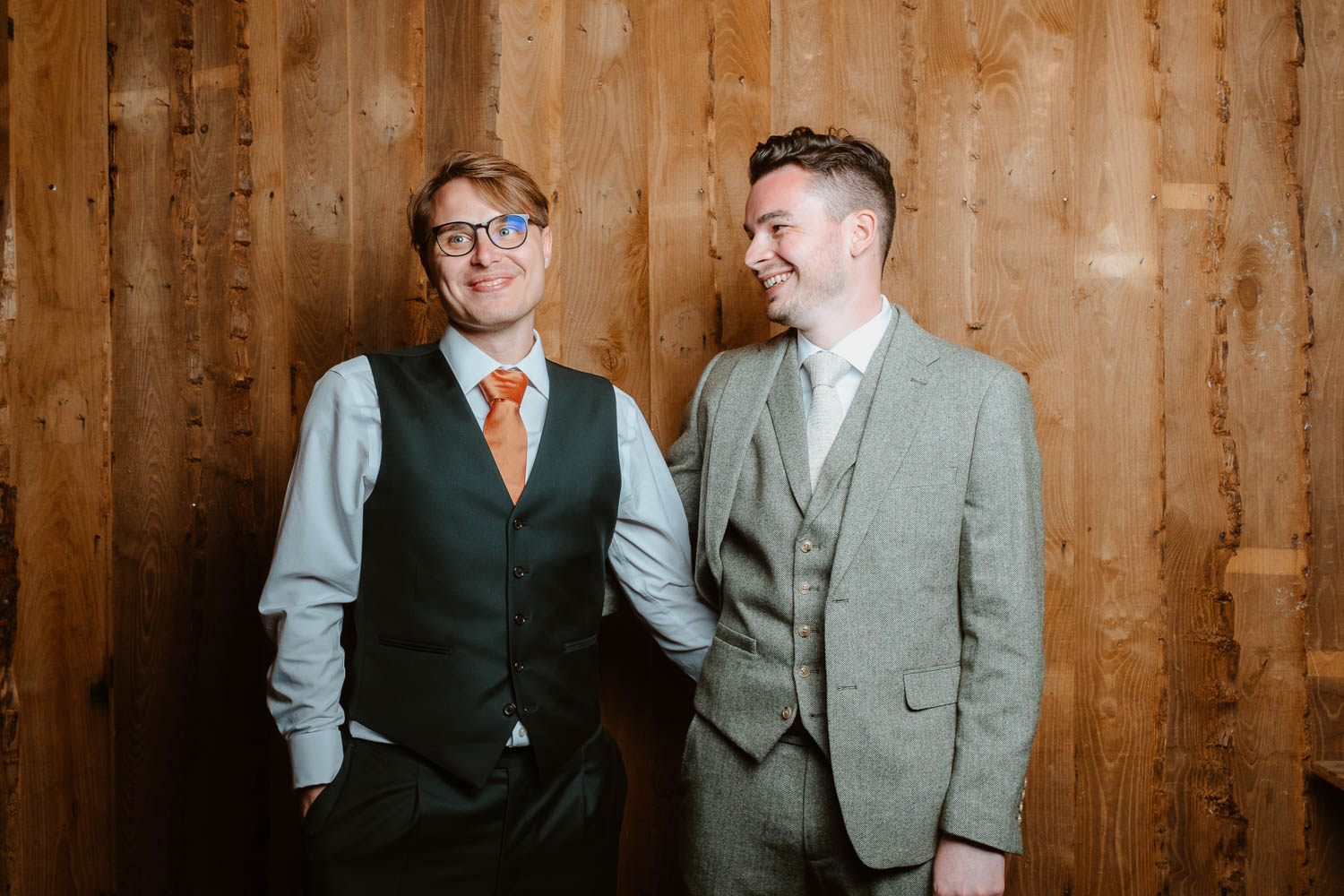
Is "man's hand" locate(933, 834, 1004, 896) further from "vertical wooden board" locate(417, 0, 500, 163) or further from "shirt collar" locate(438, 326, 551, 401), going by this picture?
"vertical wooden board" locate(417, 0, 500, 163)

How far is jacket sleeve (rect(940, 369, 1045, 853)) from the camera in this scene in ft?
4.30

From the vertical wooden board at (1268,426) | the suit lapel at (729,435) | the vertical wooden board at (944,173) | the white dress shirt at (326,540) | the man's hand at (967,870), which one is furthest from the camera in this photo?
the vertical wooden board at (944,173)

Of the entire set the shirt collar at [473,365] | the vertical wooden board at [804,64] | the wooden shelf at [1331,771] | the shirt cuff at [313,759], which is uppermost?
the vertical wooden board at [804,64]

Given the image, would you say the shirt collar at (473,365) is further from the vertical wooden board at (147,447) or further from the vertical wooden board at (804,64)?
the vertical wooden board at (147,447)

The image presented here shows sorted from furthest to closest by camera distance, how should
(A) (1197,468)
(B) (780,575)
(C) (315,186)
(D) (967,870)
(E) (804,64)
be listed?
1. (C) (315,186)
2. (E) (804,64)
3. (A) (1197,468)
4. (B) (780,575)
5. (D) (967,870)

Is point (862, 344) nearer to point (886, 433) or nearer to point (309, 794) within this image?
point (886, 433)

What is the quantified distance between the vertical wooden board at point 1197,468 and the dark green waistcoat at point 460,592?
131 centimetres

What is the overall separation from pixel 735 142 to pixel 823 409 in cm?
86

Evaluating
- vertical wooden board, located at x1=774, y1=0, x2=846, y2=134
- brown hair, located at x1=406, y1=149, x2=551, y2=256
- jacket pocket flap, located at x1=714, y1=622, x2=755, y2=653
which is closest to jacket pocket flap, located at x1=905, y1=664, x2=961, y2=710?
jacket pocket flap, located at x1=714, y1=622, x2=755, y2=653

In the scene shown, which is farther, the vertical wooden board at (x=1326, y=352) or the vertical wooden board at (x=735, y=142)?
the vertical wooden board at (x=735, y=142)

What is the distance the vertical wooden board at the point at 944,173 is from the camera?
1.92 m

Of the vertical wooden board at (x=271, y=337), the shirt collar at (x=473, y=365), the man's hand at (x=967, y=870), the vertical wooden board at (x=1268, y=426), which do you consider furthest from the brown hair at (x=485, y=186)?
the vertical wooden board at (x=1268, y=426)

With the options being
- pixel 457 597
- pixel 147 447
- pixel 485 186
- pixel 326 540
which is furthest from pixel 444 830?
pixel 147 447

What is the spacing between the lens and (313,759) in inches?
54.7
